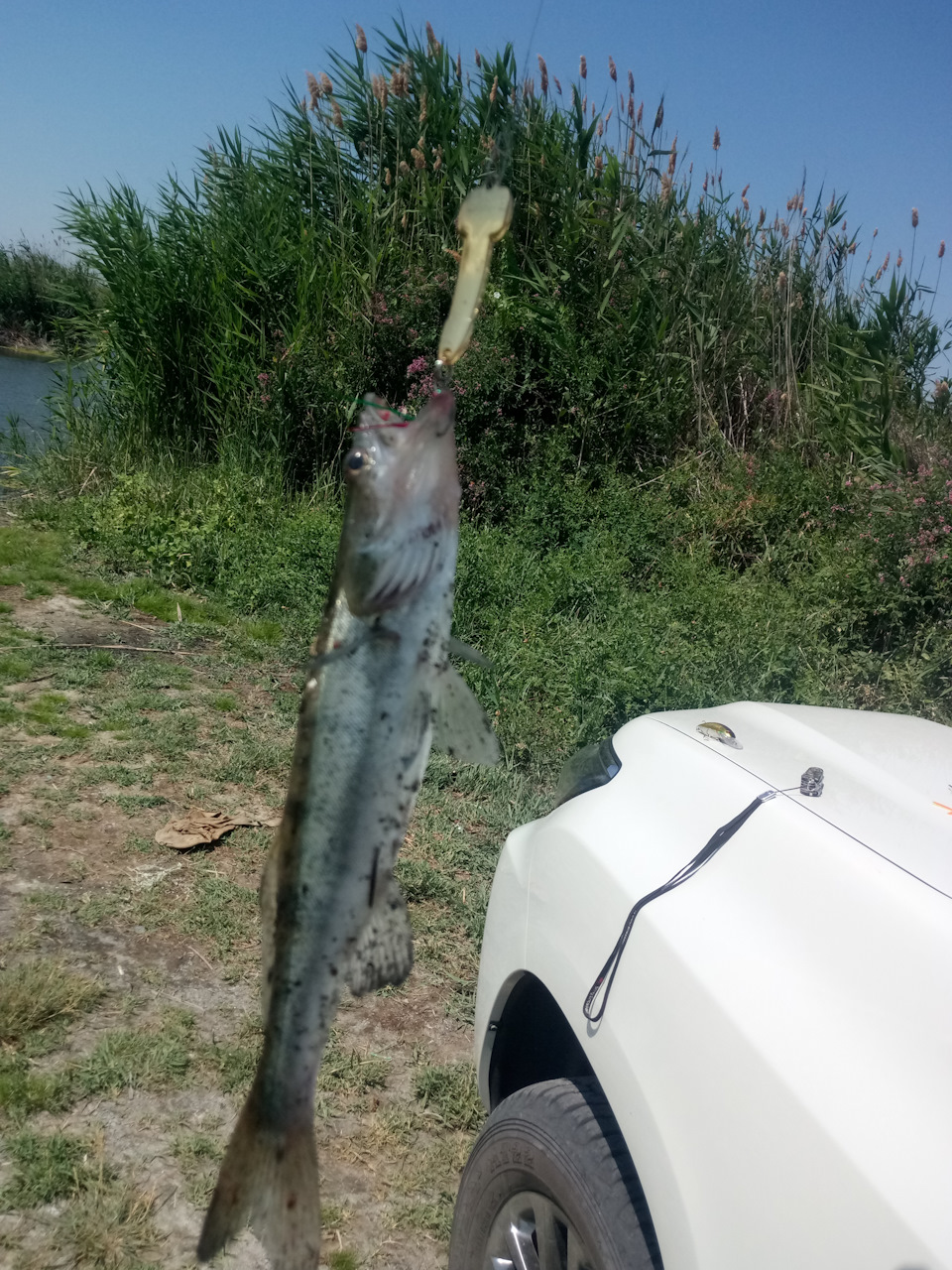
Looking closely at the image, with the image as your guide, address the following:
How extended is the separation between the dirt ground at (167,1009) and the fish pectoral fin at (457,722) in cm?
238

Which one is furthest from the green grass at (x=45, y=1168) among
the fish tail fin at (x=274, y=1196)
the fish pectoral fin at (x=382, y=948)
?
the fish pectoral fin at (x=382, y=948)

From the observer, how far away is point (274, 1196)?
0.75m

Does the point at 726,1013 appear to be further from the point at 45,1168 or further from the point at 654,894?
the point at 45,1168

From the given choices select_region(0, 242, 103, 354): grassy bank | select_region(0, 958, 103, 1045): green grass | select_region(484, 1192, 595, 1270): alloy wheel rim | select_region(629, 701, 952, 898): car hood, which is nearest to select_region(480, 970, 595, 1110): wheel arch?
select_region(484, 1192, 595, 1270): alloy wheel rim

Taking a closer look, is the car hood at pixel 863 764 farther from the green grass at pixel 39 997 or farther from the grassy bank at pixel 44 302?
the grassy bank at pixel 44 302

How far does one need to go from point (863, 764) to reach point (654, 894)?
0.67m

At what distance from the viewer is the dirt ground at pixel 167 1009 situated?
2.65 m

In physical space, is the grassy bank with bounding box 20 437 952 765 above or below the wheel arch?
above

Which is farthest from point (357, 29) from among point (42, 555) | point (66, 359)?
point (66, 359)

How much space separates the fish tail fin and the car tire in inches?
48.0

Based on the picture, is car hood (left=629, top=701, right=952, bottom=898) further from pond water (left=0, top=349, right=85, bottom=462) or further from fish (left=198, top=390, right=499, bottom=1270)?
pond water (left=0, top=349, right=85, bottom=462)

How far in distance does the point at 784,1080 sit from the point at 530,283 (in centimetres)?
812

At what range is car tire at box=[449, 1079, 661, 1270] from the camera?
179 cm

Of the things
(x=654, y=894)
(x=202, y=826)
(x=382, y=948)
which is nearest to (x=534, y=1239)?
(x=654, y=894)
